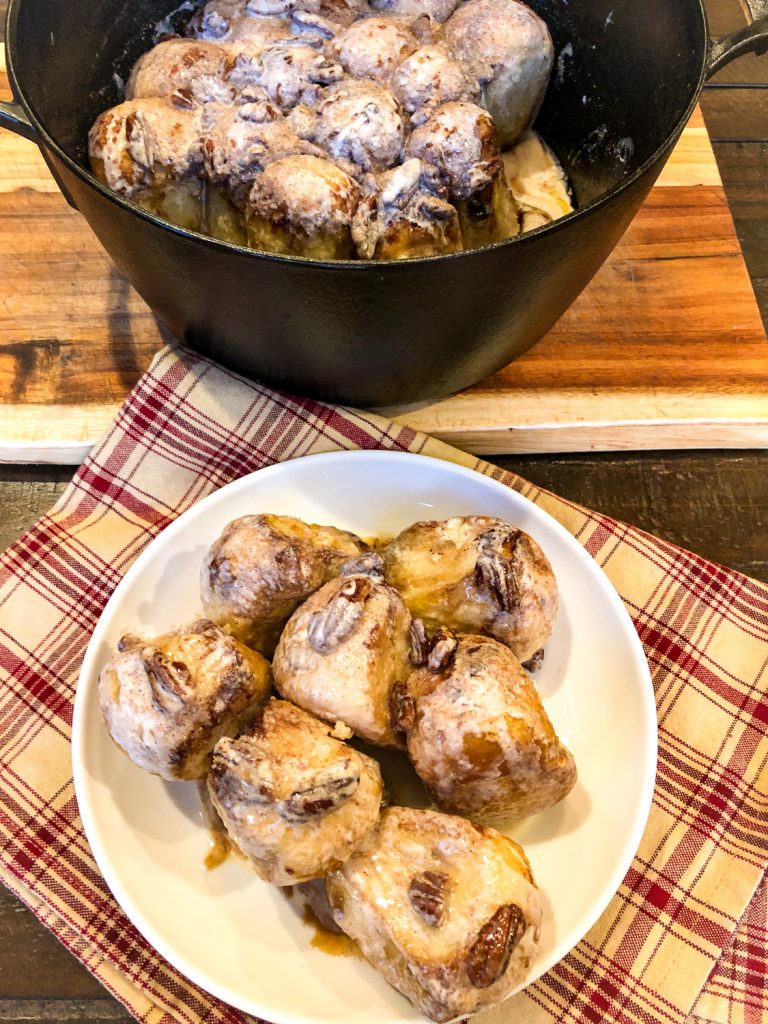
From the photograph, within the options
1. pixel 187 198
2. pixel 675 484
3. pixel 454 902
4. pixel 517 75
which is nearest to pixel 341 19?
pixel 517 75

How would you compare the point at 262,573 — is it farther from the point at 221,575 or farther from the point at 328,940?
the point at 328,940

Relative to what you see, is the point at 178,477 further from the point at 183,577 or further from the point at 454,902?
the point at 454,902

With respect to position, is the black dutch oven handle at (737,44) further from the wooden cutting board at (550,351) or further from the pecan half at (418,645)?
the pecan half at (418,645)

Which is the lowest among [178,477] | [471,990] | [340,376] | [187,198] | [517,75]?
[471,990]

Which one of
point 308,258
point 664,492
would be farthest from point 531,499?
point 308,258

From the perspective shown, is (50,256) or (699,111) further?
(699,111)
